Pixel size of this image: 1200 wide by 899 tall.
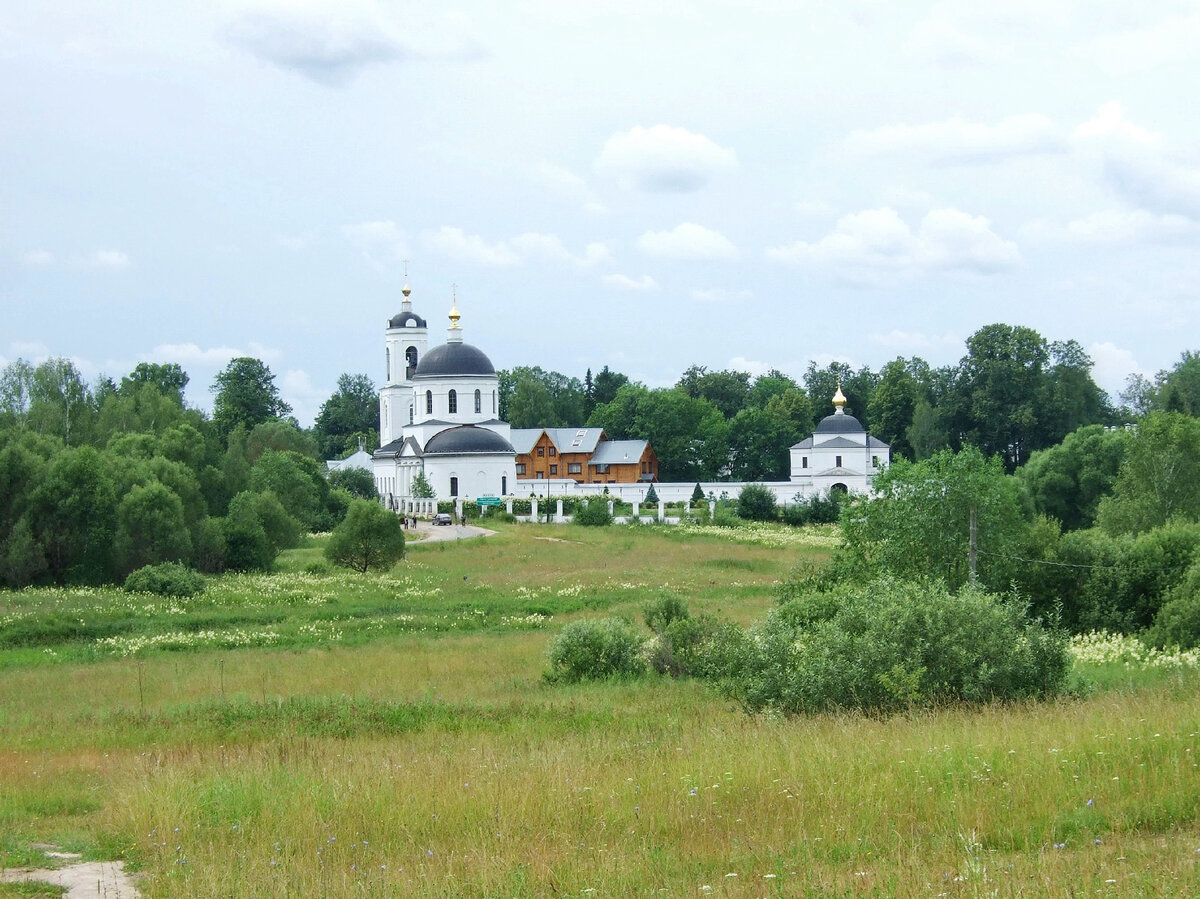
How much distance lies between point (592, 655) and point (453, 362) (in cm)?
7131

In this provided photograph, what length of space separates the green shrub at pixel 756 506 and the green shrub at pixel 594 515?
940 centimetres

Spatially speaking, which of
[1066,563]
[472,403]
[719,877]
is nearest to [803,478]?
[472,403]

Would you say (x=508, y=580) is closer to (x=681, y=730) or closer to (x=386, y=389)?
(x=681, y=730)

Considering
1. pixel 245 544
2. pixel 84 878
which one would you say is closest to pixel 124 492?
pixel 245 544

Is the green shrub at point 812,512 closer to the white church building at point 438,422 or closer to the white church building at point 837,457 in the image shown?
the white church building at point 837,457

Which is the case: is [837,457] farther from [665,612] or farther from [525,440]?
[665,612]

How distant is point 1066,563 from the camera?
1051 inches

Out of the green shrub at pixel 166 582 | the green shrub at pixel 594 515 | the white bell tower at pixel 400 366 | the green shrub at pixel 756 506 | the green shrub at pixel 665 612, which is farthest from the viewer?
the white bell tower at pixel 400 366

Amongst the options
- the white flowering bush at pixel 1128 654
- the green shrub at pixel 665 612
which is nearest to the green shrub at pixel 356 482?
the green shrub at pixel 665 612

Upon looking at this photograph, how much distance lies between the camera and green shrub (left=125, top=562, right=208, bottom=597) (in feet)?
107

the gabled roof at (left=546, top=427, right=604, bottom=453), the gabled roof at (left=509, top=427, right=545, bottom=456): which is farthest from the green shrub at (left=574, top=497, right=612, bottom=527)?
the gabled roof at (left=509, top=427, right=545, bottom=456)

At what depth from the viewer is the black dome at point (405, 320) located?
330 ft

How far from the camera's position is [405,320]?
101 meters

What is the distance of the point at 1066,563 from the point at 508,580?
17.4m
